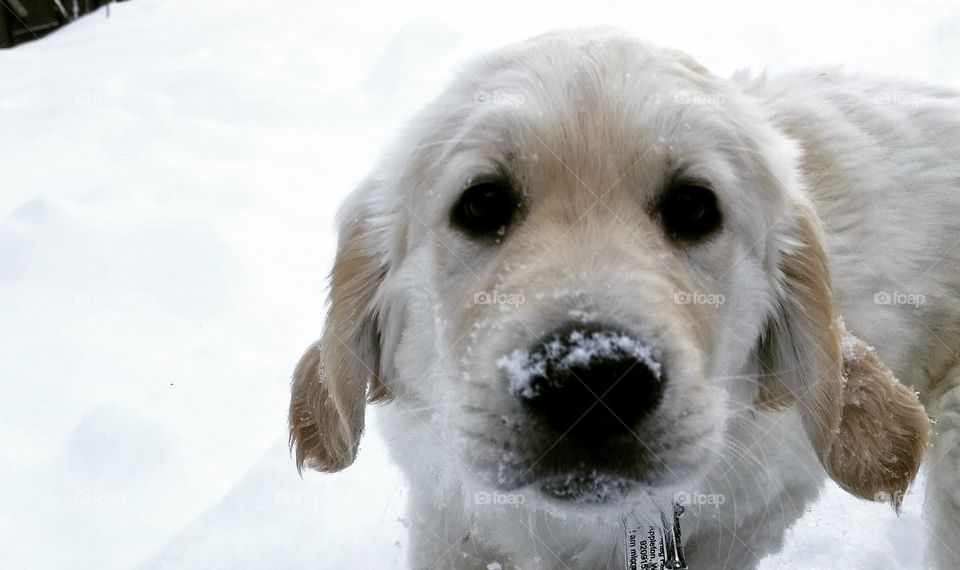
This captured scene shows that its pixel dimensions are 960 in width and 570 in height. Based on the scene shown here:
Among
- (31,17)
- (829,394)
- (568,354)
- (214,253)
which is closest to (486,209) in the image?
(568,354)

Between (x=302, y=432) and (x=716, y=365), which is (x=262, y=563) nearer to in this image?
(x=302, y=432)

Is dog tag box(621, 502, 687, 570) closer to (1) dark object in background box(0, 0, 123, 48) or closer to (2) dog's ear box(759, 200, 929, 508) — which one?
(2) dog's ear box(759, 200, 929, 508)

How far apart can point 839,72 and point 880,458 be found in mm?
1666

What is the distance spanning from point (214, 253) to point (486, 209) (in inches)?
120

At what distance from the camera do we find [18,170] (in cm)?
587

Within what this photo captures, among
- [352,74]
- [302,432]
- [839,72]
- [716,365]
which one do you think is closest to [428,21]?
[352,74]

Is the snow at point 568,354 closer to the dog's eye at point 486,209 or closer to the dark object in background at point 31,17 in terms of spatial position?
the dog's eye at point 486,209

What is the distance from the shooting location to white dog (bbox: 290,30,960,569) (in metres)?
1.87

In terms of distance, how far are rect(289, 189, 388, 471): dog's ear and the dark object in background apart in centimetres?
870

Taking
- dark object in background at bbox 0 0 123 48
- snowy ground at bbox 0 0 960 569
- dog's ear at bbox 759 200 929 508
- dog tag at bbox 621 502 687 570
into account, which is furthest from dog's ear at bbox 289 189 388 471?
dark object in background at bbox 0 0 123 48

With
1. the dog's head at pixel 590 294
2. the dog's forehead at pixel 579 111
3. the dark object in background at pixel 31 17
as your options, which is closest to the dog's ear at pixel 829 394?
the dog's head at pixel 590 294

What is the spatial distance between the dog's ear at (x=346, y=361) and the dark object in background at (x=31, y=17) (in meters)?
8.70

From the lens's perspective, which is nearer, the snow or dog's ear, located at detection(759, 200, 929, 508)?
the snow

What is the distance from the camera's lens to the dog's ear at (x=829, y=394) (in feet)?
8.44
